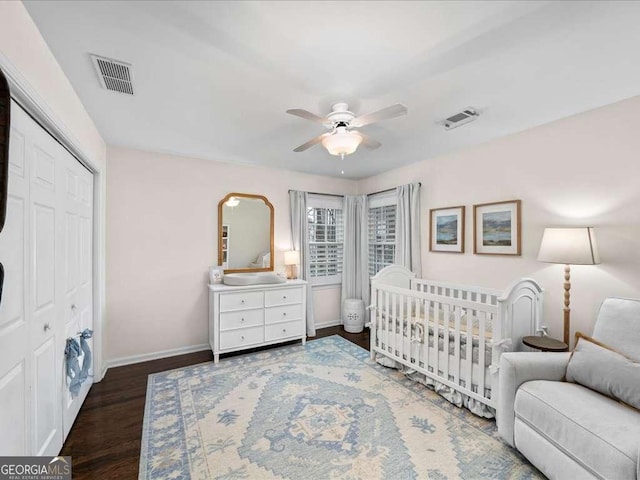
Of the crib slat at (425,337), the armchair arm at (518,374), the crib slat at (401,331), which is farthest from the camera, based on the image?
the crib slat at (401,331)

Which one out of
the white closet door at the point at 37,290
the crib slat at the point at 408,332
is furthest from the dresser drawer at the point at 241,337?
the crib slat at the point at 408,332

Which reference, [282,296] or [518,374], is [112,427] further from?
[518,374]

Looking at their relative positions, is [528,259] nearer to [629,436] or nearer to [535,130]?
[535,130]

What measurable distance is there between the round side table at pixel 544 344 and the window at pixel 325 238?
9.34 feet

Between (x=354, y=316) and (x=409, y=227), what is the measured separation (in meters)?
1.62

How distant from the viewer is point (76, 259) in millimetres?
2174

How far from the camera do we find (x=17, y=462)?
1296mm

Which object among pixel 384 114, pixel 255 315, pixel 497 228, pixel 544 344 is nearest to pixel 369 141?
pixel 384 114

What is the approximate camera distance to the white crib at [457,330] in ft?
7.09

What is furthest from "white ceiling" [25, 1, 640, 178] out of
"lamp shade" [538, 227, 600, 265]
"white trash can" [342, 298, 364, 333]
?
"white trash can" [342, 298, 364, 333]

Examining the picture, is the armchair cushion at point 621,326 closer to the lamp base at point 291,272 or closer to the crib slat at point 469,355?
the crib slat at point 469,355

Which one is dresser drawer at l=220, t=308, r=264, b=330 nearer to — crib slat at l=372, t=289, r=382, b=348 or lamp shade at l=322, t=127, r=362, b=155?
crib slat at l=372, t=289, r=382, b=348

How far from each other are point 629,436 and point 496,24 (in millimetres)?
2075
